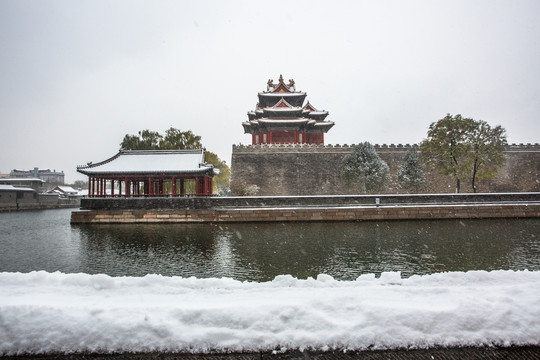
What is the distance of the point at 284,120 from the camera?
3184 cm

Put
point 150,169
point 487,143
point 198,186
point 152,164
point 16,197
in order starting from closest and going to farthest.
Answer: point 150,169, point 198,186, point 152,164, point 487,143, point 16,197

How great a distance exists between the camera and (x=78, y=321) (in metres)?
2.81

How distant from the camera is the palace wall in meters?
29.0

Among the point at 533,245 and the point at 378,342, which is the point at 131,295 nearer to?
the point at 378,342

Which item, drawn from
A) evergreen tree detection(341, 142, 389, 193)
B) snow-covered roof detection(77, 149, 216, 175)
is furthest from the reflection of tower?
snow-covered roof detection(77, 149, 216, 175)

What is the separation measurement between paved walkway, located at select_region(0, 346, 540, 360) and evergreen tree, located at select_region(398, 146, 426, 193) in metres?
24.7

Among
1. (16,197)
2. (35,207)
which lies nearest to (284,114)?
(35,207)

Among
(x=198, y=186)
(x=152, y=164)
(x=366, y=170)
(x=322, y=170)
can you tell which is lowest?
(x=198, y=186)

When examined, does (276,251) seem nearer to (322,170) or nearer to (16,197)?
(322,170)

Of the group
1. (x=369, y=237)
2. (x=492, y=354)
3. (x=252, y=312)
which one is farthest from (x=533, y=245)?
(x=252, y=312)

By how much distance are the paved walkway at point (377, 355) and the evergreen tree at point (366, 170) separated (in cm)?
2280

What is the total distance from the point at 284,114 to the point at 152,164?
604 inches

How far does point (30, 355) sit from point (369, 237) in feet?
38.7

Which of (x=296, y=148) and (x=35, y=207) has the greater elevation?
(x=296, y=148)
